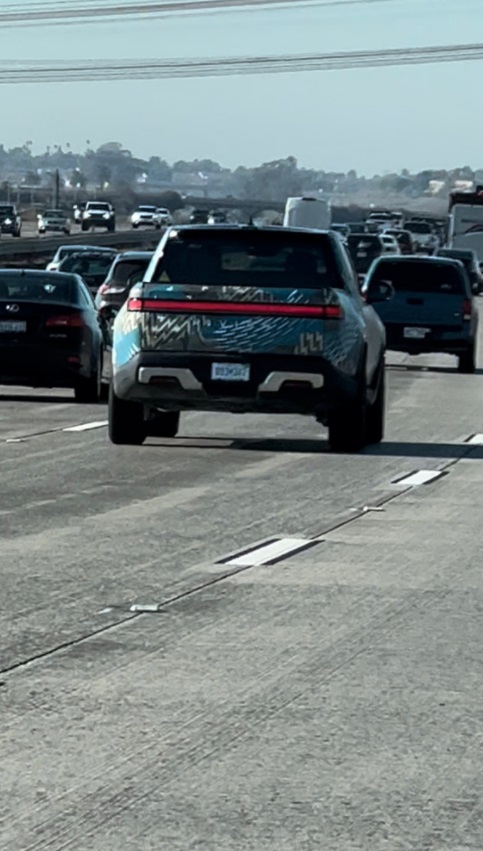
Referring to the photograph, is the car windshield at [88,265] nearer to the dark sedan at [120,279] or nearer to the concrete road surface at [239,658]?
the dark sedan at [120,279]

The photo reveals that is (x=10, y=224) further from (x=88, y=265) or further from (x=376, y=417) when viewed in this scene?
(x=376, y=417)

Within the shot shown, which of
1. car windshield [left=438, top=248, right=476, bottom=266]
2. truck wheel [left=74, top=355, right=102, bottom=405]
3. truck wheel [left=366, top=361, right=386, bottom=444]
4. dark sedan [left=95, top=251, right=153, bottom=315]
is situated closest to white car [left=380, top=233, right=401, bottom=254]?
car windshield [left=438, top=248, right=476, bottom=266]

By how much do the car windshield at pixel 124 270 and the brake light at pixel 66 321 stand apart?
359 inches

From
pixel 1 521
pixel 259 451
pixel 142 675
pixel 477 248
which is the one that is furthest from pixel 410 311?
pixel 477 248

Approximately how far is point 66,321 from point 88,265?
2255 cm

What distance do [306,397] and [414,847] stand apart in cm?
1247

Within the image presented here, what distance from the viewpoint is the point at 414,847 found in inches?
235

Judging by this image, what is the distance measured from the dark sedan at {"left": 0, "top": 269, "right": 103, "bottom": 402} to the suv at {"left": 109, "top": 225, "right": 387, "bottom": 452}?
19.4ft

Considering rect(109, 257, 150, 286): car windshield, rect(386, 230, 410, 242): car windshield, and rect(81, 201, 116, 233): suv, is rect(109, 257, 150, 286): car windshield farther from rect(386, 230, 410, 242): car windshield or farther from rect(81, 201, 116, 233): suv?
rect(81, 201, 116, 233): suv

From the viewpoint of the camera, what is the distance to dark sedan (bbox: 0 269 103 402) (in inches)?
970

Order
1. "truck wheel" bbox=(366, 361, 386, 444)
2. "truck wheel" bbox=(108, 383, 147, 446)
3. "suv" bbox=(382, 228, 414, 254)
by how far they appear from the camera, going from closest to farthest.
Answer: "truck wheel" bbox=(108, 383, 147, 446), "truck wheel" bbox=(366, 361, 386, 444), "suv" bbox=(382, 228, 414, 254)

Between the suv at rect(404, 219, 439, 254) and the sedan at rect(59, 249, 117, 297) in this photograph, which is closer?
the sedan at rect(59, 249, 117, 297)

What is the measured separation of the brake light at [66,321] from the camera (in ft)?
81.3

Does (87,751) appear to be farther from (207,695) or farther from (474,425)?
(474,425)
